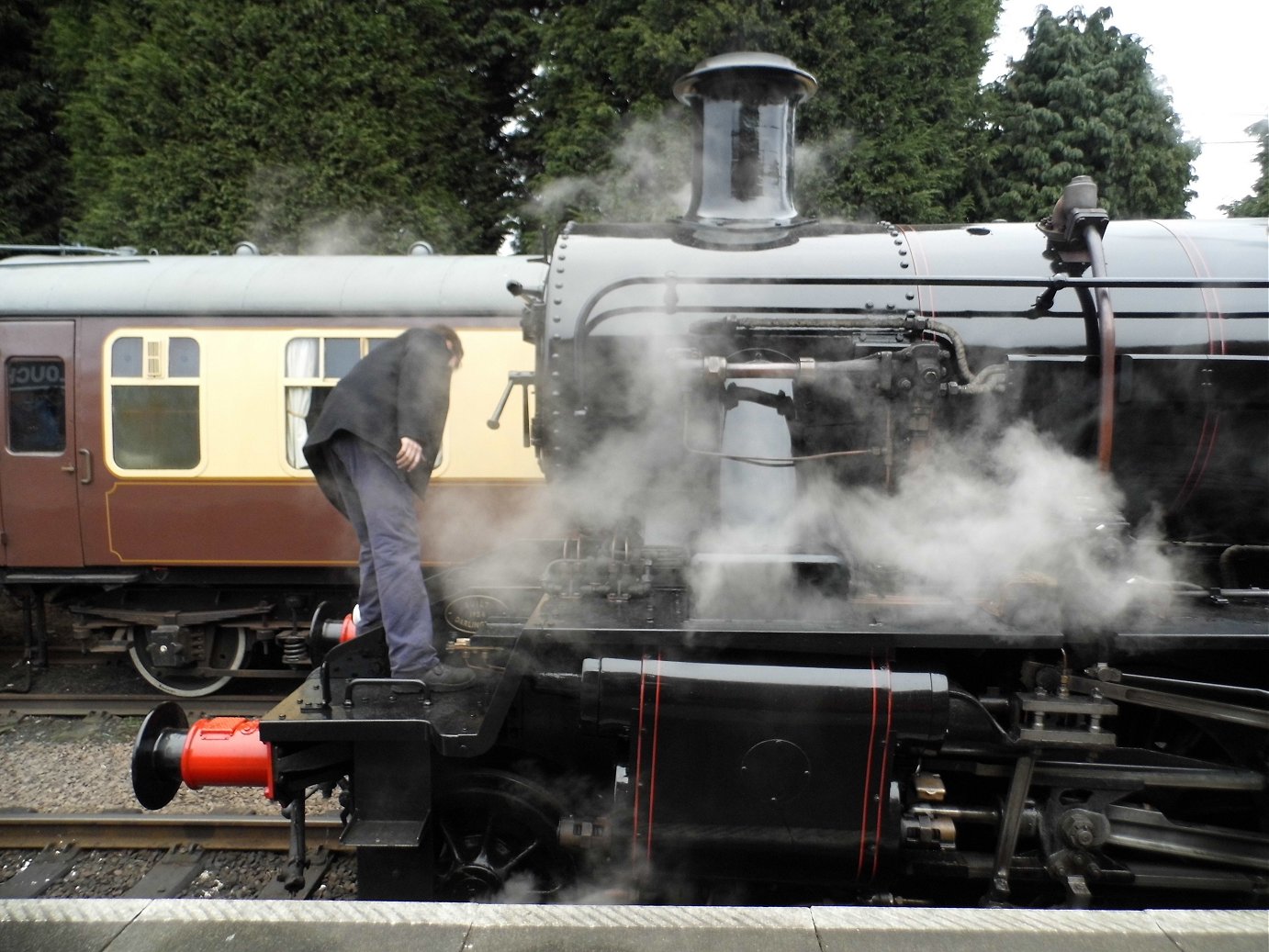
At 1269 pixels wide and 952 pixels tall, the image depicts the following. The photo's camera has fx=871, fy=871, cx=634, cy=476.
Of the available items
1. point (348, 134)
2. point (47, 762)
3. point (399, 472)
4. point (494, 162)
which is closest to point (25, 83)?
point (348, 134)

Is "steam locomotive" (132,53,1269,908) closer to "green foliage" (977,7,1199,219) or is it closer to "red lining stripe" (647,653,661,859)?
"red lining stripe" (647,653,661,859)

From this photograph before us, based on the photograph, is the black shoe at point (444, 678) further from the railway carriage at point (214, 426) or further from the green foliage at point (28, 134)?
the green foliage at point (28, 134)

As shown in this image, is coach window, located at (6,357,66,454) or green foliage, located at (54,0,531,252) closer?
coach window, located at (6,357,66,454)

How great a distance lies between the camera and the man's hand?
9.79 ft

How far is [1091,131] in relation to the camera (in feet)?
41.2

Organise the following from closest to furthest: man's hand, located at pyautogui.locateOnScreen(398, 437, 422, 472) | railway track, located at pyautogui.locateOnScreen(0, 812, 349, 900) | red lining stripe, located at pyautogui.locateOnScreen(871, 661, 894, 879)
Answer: red lining stripe, located at pyautogui.locateOnScreen(871, 661, 894, 879), man's hand, located at pyautogui.locateOnScreen(398, 437, 422, 472), railway track, located at pyautogui.locateOnScreen(0, 812, 349, 900)

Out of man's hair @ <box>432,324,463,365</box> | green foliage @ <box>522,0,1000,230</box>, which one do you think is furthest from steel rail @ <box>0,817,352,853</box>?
green foliage @ <box>522,0,1000,230</box>

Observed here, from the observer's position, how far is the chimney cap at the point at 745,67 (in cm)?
311

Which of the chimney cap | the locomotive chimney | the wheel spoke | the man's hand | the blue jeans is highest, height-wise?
the chimney cap

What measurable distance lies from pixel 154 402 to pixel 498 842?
14.2ft

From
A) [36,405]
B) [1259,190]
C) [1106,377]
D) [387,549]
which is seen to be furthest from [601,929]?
[1259,190]

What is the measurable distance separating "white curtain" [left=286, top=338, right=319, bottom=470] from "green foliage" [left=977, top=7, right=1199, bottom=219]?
980 cm

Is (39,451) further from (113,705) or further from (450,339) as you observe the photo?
(450,339)

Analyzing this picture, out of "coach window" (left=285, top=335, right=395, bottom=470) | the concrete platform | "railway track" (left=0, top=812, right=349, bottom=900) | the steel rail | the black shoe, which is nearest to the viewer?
the concrete platform
